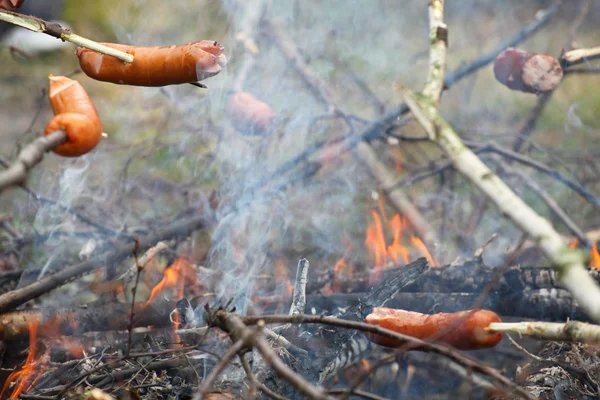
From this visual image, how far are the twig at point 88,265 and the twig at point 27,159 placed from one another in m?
1.19

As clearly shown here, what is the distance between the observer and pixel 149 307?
2.82 m

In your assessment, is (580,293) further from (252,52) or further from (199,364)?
(252,52)

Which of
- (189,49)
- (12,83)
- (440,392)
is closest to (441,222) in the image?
(440,392)

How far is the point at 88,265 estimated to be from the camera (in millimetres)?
3104

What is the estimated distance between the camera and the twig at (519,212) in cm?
164

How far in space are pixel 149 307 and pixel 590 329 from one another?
2.06 meters

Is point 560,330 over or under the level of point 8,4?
under

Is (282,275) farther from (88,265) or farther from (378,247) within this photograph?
(88,265)

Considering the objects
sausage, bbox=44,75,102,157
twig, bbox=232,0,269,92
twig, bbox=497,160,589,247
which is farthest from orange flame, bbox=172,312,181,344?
twig, bbox=497,160,589,247

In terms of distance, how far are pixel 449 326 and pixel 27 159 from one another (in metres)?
1.54

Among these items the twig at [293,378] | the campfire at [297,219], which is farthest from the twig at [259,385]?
the twig at [293,378]

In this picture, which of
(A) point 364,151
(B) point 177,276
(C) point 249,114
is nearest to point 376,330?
(B) point 177,276

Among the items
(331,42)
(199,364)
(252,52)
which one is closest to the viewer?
(199,364)

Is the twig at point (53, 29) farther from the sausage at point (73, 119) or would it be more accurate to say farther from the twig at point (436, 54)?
the twig at point (436, 54)
